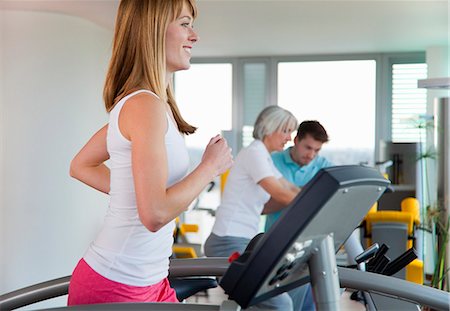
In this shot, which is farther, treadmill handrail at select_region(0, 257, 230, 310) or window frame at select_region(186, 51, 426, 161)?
window frame at select_region(186, 51, 426, 161)

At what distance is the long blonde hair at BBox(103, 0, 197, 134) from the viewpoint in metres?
1.41

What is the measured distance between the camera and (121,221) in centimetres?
134

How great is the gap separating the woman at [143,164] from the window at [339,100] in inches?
280

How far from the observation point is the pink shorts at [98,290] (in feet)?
4.43

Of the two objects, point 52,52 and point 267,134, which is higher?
point 52,52

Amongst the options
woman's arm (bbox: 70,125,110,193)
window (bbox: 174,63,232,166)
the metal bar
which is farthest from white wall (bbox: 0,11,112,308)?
the metal bar

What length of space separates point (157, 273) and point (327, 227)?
46cm

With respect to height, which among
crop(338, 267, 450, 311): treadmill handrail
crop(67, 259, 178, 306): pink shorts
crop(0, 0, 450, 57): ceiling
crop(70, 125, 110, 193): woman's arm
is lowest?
crop(338, 267, 450, 311): treadmill handrail

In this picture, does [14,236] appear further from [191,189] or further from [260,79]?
[191,189]

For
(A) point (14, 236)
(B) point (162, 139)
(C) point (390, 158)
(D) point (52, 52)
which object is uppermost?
(D) point (52, 52)

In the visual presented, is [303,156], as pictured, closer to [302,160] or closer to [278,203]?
[302,160]

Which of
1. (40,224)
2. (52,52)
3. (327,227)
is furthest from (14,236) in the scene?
(327,227)

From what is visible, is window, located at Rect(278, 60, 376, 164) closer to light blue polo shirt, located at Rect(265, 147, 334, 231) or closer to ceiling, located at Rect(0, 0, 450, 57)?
ceiling, located at Rect(0, 0, 450, 57)

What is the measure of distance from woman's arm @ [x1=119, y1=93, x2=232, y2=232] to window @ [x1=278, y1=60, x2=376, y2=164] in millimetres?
7236
